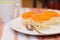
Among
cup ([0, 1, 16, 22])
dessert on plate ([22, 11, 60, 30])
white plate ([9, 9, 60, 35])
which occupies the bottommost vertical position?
white plate ([9, 9, 60, 35])

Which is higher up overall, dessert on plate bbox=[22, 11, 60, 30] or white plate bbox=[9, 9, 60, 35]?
dessert on plate bbox=[22, 11, 60, 30]

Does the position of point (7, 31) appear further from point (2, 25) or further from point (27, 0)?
point (27, 0)

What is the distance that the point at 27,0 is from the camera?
3.81 m

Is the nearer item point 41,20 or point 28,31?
point 28,31

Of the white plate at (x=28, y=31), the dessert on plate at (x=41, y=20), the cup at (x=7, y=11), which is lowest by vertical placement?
the white plate at (x=28, y=31)

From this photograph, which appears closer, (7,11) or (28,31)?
(28,31)

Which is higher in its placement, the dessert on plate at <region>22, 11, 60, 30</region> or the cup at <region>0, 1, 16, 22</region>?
the cup at <region>0, 1, 16, 22</region>

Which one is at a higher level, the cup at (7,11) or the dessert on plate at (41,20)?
the cup at (7,11)

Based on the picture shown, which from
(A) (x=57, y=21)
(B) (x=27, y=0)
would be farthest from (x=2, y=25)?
(B) (x=27, y=0)

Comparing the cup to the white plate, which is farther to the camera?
the cup

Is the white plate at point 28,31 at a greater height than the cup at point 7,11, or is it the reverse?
the cup at point 7,11

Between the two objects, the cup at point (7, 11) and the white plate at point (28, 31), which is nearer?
the white plate at point (28, 31)

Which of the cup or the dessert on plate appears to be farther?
the cup

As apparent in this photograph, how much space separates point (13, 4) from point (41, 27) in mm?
262
